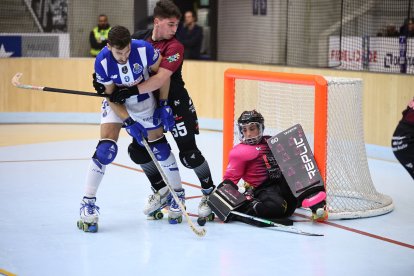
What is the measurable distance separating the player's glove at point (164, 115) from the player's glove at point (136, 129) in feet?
0.37

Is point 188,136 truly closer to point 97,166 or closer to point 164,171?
point 164,171

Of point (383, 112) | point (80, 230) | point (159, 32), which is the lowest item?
point (80, 230)

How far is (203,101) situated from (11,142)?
8.87 ft

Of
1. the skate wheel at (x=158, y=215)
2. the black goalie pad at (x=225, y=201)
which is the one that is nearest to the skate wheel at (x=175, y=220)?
the skate wheel at (x=158, y=215)

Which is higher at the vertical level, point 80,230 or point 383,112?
point 383,112

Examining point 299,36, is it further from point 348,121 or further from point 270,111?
point 348,121

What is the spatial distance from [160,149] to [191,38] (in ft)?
22.0

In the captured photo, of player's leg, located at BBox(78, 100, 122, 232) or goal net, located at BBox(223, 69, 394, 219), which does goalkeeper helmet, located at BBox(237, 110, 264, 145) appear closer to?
goal net, located at BBox(223, 69, 394, 219)

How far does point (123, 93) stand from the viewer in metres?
5.18

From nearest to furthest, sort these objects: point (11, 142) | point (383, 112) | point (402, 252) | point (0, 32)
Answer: point (402, 252) → point (383, 112) → point (11, 142) → point (0, 32)

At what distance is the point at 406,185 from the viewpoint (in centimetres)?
716

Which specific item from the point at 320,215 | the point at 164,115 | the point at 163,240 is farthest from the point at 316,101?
the point at 163,240

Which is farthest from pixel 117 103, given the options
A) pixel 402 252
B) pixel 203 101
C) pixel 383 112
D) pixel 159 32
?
pixel 203 101

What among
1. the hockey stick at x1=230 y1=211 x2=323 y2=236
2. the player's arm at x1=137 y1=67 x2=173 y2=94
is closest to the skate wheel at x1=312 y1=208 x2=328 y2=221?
the hockey stick at x1=230 y1=211 x2=323 y2=236
